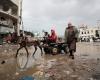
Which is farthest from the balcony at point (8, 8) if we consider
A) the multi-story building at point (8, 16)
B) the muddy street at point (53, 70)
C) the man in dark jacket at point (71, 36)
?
the muddy street at point (53, 70)

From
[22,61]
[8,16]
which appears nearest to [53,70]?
[22,61]

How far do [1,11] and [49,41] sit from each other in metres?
35.6

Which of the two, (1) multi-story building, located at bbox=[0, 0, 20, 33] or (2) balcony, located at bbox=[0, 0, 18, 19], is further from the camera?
(2) balcony, located at bbox=[0, 0, 18, 19]

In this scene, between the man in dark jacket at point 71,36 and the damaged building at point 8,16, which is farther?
the damaged building at point 8,16

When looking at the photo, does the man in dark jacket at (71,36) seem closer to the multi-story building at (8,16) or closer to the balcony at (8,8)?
the multi-story building at (8,16)

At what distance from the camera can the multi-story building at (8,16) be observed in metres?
56.2

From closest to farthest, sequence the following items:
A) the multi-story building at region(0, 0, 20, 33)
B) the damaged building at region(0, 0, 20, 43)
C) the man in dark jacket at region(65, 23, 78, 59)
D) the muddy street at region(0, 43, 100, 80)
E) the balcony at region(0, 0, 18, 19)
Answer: the muddy street at region(0, 43, 100, 80) → the man in dark jacket at region(65, 23, 78, 59) → the damaged building at region(0, 0, 20, 43) → the multi-story building at region(0, 0, 20, 33) → the balcony at region(0, 0, 18, 19)

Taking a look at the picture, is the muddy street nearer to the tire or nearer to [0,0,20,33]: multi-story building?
the tire

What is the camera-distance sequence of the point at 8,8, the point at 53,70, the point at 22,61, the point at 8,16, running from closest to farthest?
1. the point at 53,70
2. the point at 22,61
3. the point at 8,16
4. the point at 8,8

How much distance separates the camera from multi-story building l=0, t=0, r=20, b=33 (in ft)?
184

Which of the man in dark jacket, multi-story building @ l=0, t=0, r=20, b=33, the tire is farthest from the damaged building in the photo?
the man in dark jacket

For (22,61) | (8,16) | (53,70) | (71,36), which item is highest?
(8,16)

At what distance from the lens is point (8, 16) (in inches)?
2405

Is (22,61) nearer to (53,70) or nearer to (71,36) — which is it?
(53,70)
